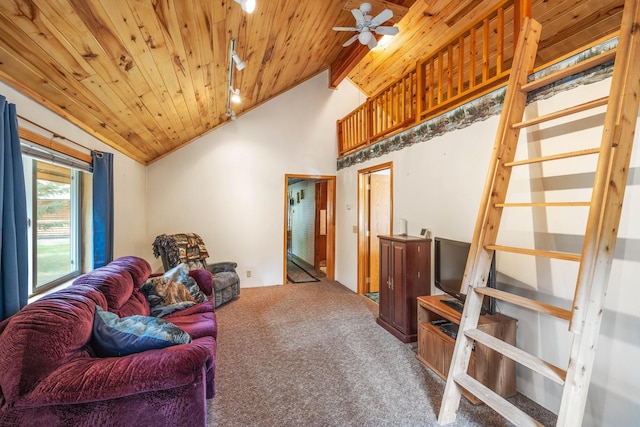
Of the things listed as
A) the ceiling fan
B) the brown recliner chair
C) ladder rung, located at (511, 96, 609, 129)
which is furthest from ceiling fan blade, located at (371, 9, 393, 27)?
the brown recliner chair

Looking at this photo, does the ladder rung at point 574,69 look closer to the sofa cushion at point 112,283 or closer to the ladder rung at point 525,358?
the ladder rung at point 525,358

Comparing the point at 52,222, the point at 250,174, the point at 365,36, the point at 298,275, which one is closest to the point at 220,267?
the point at 250,174

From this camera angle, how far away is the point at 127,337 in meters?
1.49

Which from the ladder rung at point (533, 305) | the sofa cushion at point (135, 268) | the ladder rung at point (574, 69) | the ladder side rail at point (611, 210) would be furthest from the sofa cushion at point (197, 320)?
the ladder rung at point (574, 69)

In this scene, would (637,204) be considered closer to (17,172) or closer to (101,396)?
(101,396)

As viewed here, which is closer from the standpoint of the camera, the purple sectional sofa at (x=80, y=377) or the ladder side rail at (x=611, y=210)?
the purple sectional sofa at (x=80, y=377)

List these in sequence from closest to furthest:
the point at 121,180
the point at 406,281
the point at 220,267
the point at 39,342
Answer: the point at 39,342 → the point at 406,281 → the point at 121,180 → the point at 220,267

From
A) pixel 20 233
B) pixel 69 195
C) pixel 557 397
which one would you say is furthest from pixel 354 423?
pixel 69 195

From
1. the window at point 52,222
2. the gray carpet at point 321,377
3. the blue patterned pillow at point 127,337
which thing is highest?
the window at point 52,222

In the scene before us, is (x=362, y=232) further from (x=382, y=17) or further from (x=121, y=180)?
(x=121, y=180)

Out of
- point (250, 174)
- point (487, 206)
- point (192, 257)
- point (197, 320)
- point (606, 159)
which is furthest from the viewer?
point (250, 174)

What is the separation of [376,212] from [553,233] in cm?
286

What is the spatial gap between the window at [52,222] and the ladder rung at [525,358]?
3169 millimetres

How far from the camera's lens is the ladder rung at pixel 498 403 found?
1451 mm
